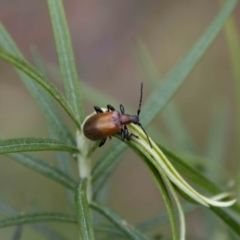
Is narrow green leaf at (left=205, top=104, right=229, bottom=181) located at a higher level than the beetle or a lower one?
higher

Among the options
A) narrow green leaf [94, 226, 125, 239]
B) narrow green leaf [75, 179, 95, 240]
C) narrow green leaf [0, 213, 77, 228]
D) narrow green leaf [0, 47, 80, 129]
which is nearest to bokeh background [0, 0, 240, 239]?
narrow green leaf [94, 226, 125, 239]

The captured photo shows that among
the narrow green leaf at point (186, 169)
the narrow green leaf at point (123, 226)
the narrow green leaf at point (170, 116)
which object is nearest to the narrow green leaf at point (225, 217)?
the narrow green leaf at point (186, 169)

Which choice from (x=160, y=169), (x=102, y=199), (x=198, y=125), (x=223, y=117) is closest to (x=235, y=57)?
(x=223, y=117)

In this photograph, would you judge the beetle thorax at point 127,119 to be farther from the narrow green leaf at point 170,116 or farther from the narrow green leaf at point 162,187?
the narrow green leaf at point 170,116

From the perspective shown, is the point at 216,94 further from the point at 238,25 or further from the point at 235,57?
the point at 235,57

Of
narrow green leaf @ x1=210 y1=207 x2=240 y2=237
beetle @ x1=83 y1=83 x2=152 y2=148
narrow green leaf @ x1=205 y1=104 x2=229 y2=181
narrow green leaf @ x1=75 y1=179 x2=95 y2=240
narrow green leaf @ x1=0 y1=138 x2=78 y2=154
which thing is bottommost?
narrow green leaf @ x1=210 y1=207 x2=240 y2=237

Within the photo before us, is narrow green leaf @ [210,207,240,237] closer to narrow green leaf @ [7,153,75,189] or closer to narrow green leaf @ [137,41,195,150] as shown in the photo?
narrow green leaf @ [7,153,75,189]
